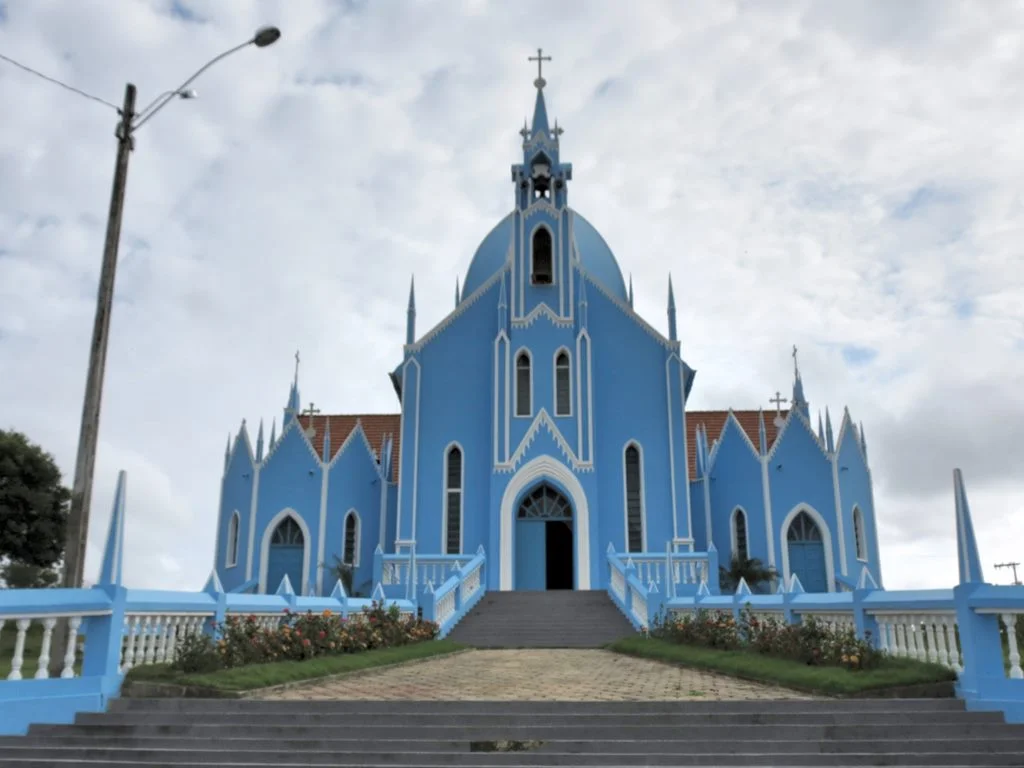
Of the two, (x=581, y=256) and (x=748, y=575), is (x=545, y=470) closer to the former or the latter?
(x=748, y=575)

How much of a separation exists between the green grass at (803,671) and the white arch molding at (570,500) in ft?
36.9

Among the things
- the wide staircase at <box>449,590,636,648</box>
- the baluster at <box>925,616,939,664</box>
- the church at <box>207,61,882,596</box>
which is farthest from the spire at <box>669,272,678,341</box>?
the baluster at <box>925,616,939,664</box>

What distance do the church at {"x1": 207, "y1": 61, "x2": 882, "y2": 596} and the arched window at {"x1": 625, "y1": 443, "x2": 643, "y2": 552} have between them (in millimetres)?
45

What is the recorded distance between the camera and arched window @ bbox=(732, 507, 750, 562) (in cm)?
2889

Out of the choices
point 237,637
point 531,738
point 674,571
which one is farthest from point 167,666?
point 674,571

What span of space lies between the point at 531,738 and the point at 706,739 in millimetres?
1585

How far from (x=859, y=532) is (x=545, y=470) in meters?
10.2

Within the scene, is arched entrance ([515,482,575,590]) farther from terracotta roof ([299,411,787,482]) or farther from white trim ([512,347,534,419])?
terracotta roof ([299,411,787,482])

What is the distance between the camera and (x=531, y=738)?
880cm

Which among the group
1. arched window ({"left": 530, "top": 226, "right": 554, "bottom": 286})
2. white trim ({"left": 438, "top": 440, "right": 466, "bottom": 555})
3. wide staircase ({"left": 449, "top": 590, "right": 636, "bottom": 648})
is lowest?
wide staircase ({"left": 449, "top": 590, "right": 636, "bottom": 648})

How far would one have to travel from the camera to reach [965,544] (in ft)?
33.0

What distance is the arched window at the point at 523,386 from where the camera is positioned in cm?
2923

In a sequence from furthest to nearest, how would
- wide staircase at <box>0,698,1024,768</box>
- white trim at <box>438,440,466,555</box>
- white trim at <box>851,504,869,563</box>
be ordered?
white trim at <box>851,504,869,563</box>, white trim at <box>438,440,466,555</box>, wide staircase at <box>0,698,1024,768</box>

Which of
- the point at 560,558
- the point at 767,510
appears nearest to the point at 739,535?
the point at 767,510
